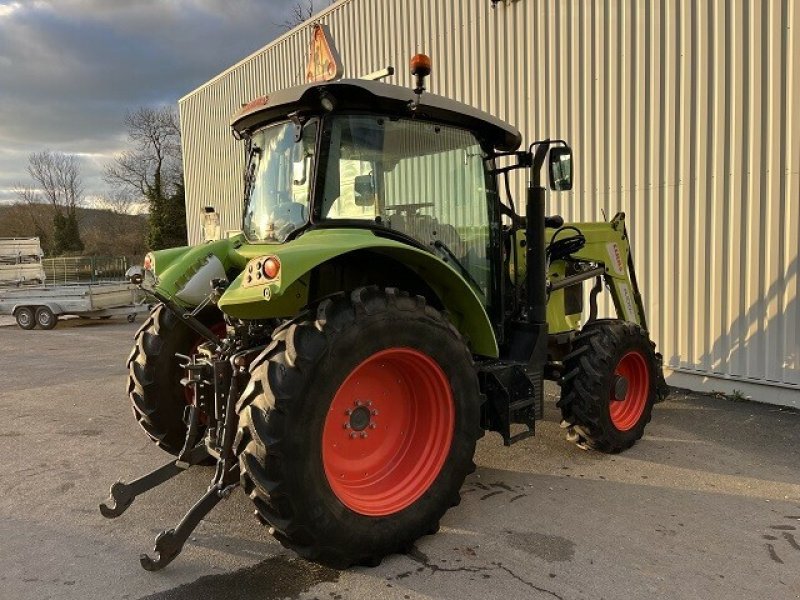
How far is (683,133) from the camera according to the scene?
6398 millimetres

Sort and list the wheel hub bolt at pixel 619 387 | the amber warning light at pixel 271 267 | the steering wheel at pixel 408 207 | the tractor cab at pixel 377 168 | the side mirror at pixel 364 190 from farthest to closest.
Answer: the wheel hub bolt at pixel 619 387 < the steering wheel at pixel 408 207 < the side mirror at pixel 364 190 < the tractor cab at pixel 377 168 < the amber warning light at pixel 271 267

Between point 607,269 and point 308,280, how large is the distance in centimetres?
320

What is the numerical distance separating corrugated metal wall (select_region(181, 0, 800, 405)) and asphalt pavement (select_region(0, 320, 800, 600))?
1226 mm

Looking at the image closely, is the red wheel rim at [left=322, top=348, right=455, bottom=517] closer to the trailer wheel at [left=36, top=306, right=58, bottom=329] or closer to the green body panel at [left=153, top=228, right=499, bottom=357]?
the green body panel at [left=153, top=228, right=499, bottom=357]

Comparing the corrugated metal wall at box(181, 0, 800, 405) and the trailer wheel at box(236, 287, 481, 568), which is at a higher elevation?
the corrugated metal wall at box(181, 0, 800, 405)

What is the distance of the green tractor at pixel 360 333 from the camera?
2.84 m

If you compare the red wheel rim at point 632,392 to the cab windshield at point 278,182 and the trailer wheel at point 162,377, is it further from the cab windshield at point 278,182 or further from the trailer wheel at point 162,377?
the trailer wheel at point 162,377

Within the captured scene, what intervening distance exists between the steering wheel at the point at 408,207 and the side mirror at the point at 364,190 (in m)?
0.13

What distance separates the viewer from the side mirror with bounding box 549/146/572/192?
4.13 m

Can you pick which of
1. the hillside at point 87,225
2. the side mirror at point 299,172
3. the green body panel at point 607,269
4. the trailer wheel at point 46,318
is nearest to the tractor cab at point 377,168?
the side mirror at point 299,172

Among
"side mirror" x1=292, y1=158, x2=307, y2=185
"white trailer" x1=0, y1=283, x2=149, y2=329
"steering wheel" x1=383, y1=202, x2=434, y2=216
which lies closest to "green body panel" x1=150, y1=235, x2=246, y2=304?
"side mirror" x1=292, y1=158, x2=307, y2=185

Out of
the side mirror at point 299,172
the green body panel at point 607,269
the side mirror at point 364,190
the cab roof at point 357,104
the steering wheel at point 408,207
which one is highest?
the cab roof at point 357,104

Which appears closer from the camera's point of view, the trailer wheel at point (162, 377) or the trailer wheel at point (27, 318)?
the trailer wheel at point (162, 377)

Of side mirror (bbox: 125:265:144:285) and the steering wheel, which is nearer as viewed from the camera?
the steering wheel
